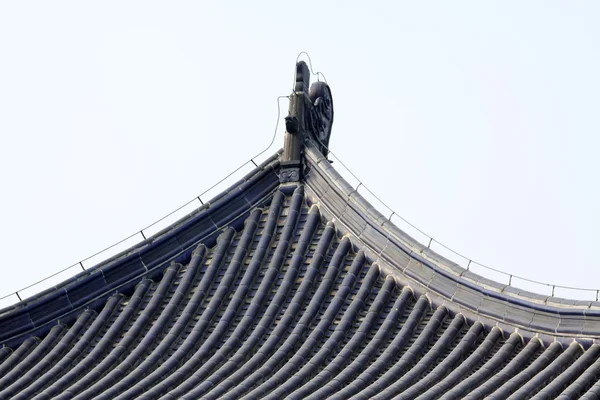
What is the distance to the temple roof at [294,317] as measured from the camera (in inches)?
749

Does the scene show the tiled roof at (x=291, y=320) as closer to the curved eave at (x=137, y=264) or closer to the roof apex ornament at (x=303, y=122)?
the curved eave at (x=137, y=264)

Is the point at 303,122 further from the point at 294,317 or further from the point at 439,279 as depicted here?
the point at 439,279

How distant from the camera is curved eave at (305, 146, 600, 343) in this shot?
19.3 m

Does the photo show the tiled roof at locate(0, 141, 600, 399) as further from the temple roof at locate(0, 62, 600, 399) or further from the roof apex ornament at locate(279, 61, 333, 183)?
the roof apex ornament at locate(279, 61, 333, 183)

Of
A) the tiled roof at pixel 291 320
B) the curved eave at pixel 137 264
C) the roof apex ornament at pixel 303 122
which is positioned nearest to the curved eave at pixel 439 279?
the tiled roof at pixel 291 320

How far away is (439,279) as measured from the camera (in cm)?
2048

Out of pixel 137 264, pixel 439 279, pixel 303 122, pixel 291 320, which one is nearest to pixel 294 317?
pixel 291 320

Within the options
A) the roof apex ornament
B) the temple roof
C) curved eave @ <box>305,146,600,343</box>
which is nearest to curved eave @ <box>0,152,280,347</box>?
the temple roof

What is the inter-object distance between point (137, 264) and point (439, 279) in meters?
4.53

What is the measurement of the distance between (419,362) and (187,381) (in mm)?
2909

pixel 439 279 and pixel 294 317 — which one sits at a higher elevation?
pixel 294 317

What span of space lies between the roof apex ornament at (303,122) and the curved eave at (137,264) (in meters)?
0.26

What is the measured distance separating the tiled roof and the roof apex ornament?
0.17 m

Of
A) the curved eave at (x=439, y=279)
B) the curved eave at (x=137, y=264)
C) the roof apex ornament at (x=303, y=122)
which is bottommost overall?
the curved eave at (x=439, y=279)
